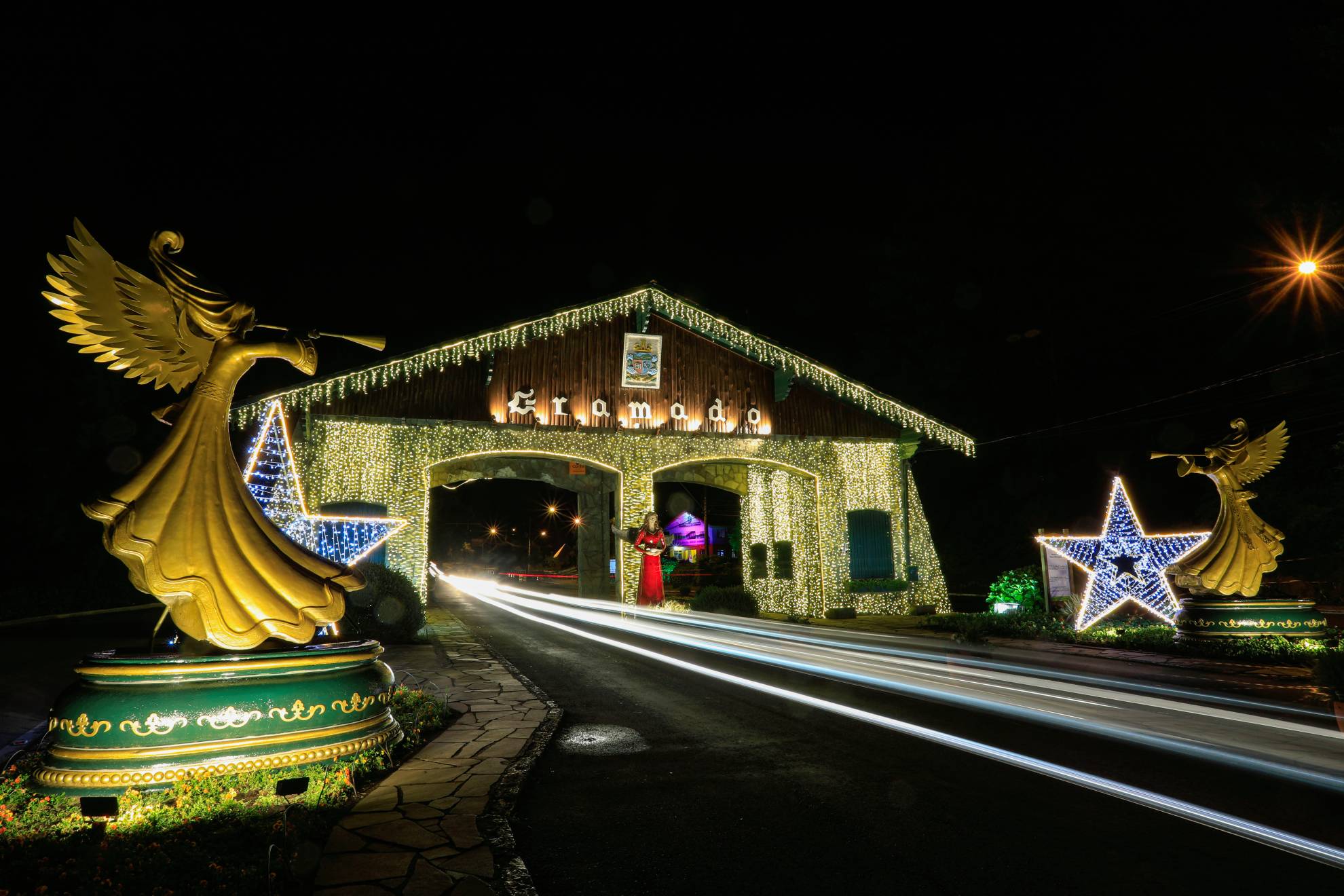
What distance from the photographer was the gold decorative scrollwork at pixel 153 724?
4.26 m

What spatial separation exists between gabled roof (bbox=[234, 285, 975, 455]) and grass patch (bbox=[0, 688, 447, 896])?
39.8 feet

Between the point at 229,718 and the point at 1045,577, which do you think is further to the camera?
the point at 1045,577

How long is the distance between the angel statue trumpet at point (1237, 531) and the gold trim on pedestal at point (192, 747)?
12.5 m

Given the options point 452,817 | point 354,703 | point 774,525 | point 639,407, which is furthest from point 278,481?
point 774,525

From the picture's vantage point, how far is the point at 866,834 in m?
4.16

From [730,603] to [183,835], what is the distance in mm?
18661

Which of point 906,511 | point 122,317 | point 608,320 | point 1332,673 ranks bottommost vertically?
point 1332,673

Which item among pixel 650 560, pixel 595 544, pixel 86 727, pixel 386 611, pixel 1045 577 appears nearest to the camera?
pixel 86 727

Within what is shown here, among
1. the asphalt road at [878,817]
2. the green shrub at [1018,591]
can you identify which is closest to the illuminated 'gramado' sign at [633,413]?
the green shrub at [1018,591]

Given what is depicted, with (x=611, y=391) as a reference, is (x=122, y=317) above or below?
below

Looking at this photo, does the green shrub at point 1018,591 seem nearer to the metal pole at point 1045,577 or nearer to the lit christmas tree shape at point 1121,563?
the metal pole at point 1045,577

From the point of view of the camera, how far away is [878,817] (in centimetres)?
443

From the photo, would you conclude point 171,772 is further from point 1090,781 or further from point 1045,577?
point 1045,577

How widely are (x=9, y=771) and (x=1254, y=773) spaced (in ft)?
28.2
